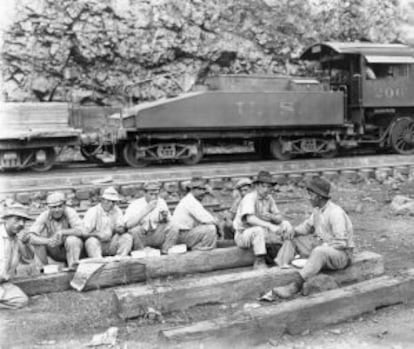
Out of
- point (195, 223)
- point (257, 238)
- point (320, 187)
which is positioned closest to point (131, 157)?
point (195, 223)

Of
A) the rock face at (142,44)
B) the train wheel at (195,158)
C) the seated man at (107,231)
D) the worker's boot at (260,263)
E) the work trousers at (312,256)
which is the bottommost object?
the worker's boot at (260,263)

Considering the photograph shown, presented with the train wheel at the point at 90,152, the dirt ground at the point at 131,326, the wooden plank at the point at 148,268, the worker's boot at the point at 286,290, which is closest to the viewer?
the dirt ground at the point at 131,326

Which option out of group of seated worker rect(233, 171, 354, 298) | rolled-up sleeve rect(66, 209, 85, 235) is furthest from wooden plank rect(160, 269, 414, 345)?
rolled-up sleeve rect(66, 209, 85, 235)

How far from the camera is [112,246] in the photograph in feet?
20.3

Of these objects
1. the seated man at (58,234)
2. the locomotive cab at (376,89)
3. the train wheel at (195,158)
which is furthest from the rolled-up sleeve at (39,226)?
the locomotive cab at (376,89)

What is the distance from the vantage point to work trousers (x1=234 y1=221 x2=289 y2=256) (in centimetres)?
597

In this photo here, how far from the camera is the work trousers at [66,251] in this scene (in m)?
5.86

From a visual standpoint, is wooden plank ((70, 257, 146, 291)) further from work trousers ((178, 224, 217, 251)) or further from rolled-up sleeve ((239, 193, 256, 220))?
rolled-up sleeve ((239, 193, 256, 220))

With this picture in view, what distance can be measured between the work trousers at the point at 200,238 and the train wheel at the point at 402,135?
33.7ft

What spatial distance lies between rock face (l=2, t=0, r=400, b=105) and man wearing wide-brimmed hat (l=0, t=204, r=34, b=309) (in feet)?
41.6

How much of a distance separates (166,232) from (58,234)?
1.21 metres

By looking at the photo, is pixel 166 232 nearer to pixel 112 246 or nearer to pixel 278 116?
pixel 112 246

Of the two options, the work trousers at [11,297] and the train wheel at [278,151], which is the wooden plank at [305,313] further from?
the train wheel at [278,151]

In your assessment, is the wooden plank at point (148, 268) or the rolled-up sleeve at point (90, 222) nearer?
the wooden plank at point (148, 268)
